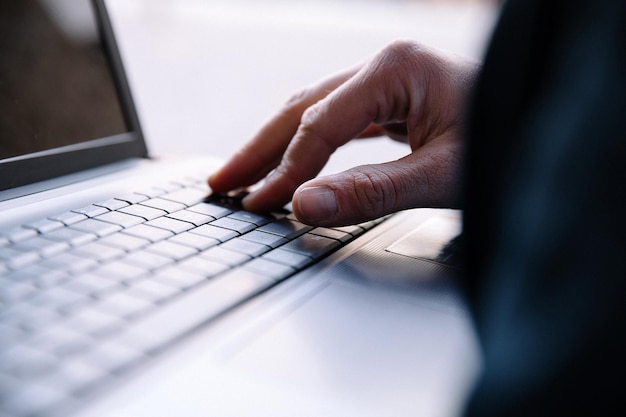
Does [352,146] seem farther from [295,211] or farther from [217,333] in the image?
[217,333]

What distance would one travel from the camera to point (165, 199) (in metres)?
0.56

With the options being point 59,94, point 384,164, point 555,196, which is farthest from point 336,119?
point 555,196

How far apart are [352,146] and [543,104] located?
0.91 m

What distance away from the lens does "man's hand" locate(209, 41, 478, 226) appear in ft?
1.71

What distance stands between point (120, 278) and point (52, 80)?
0.34 metres

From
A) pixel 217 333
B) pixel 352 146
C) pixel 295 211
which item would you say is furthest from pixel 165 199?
pixel 352 146

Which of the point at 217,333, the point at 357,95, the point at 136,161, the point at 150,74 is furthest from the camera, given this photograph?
the point at 150,74

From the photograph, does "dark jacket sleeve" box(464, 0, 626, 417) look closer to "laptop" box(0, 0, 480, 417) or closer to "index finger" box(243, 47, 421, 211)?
"laptop" box(0, 0, 480, 417)

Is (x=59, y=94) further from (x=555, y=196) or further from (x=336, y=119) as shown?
(x=555, y=196)

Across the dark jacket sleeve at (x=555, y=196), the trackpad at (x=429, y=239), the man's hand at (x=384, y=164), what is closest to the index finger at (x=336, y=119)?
the man's hand at (x=384, y=164)

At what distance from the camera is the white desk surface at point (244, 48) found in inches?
47.6

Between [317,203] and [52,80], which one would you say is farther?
[52,80]

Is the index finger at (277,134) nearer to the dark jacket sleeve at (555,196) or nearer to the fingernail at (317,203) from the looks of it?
the fingernail at (317,203)

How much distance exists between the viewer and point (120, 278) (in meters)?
0.38
